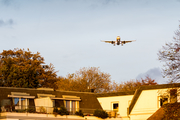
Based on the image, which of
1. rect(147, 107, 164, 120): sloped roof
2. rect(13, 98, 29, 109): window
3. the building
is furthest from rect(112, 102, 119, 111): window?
rect(13, 98, 29, 109): window

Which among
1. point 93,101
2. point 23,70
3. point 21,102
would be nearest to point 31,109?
point 21,102

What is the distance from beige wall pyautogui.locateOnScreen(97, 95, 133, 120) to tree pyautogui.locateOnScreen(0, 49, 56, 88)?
19.5 m

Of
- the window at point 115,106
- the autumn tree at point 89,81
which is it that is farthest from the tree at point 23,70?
the window at point 115,106

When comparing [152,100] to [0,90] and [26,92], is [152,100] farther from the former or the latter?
[0,90]

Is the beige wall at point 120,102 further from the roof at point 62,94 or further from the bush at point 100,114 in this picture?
the bush at point 100,114

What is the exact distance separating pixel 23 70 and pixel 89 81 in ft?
42.6

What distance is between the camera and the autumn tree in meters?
60.9

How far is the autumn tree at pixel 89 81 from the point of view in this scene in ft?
200

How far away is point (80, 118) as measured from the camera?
3509 centimetres

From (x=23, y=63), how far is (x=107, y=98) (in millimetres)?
26790

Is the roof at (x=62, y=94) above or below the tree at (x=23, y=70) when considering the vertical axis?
below

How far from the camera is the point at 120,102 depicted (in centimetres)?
3997

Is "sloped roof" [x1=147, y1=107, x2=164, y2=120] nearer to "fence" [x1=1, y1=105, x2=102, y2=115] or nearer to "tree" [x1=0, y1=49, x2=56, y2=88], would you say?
"fence" [x1=1, y1=105, x2=102, y2=115]

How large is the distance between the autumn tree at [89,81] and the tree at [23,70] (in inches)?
171
